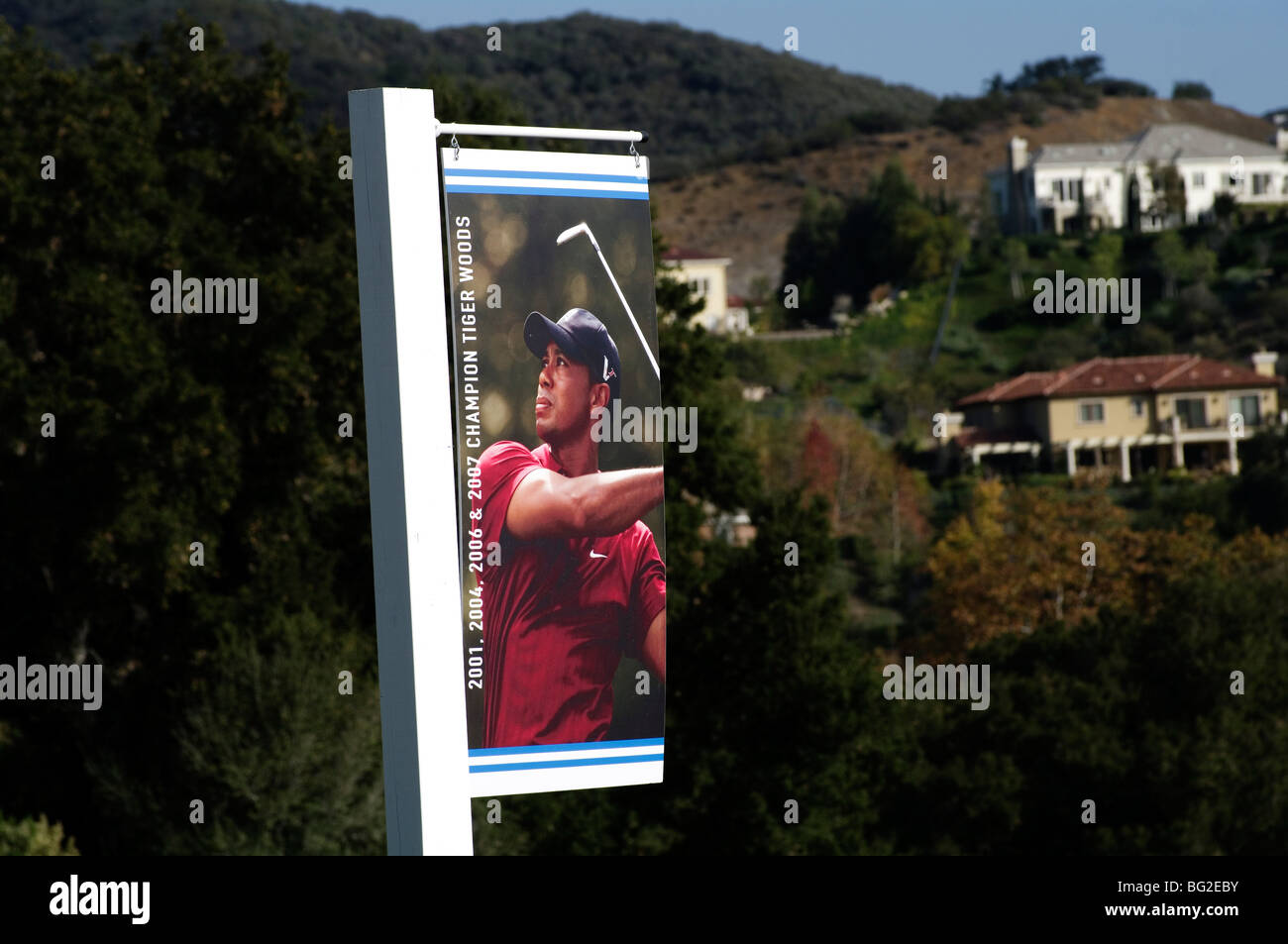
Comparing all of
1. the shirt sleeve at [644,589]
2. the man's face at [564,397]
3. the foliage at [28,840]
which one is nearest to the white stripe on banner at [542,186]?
the man's face at [564,397]

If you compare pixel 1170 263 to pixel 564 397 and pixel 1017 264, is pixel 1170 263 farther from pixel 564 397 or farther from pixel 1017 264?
pixel 564 397

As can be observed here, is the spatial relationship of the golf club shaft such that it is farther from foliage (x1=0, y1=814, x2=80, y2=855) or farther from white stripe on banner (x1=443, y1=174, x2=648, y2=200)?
foliage (x1=0, y1=814, x2=80, y2=855)

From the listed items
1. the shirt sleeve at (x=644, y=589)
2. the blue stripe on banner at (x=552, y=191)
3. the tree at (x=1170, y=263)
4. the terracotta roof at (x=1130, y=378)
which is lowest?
the shirt sleeve at (x=644, y=589)

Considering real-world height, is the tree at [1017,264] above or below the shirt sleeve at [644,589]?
above

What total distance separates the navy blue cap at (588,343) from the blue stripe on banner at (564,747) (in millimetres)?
1134

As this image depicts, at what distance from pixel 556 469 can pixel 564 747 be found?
0.91 metres

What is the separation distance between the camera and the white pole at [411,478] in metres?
4.98

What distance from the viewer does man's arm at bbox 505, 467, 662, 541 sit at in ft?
17.1

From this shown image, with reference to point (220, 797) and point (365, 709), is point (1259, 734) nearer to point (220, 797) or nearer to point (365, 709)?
point (365, 709)

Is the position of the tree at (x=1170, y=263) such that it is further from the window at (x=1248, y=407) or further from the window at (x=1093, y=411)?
the window at (x=1093, y=411)

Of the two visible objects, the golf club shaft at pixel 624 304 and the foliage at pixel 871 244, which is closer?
the golf club shaft at pixel 624 304

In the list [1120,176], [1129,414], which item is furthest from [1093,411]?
[1120,176]

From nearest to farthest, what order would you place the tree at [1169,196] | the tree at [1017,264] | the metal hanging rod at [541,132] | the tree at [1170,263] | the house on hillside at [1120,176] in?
the metal hanging rod at [541,132] < the tree at [1170,263] < the tree at [1017,264] < the tree at [1169,196] < the house on hillside at [1120,176]
